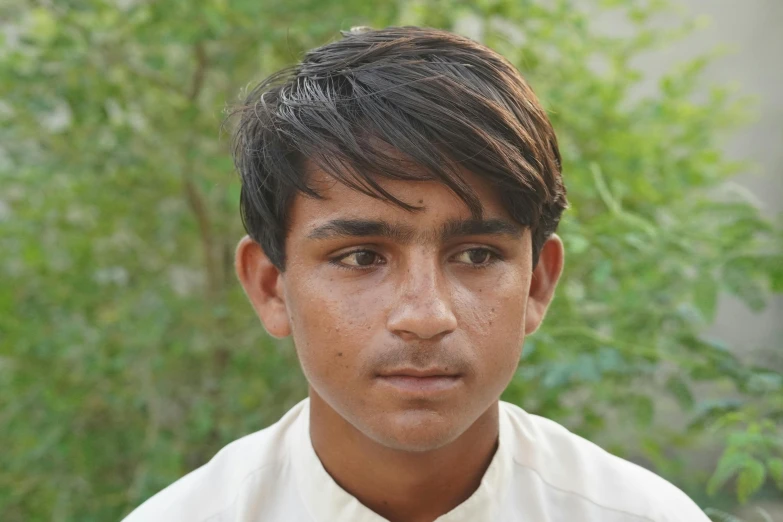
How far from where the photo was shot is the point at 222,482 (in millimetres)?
1849

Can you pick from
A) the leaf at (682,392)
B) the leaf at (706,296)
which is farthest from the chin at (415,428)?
the leaf at (682,392)

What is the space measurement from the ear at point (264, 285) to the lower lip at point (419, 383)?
33cm

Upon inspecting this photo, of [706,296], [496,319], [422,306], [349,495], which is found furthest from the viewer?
[706,296]

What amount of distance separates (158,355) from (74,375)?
0.30 meters

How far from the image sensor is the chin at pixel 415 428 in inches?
60.7

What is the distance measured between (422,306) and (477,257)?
190 millimetres

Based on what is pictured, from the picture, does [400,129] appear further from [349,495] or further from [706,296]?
[706,296]

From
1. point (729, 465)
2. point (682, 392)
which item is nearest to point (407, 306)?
point (729, 465)

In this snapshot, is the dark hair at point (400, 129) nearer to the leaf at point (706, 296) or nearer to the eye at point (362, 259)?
the eye at point (362, 259)

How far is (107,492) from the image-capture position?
320 centimetres

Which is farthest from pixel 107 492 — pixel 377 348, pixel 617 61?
pixel 617 61

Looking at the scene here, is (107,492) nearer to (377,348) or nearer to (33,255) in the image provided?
(33,255)

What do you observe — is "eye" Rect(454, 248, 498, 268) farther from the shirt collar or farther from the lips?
the shirt collar

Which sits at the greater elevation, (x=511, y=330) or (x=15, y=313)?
(x=15, y=313)
